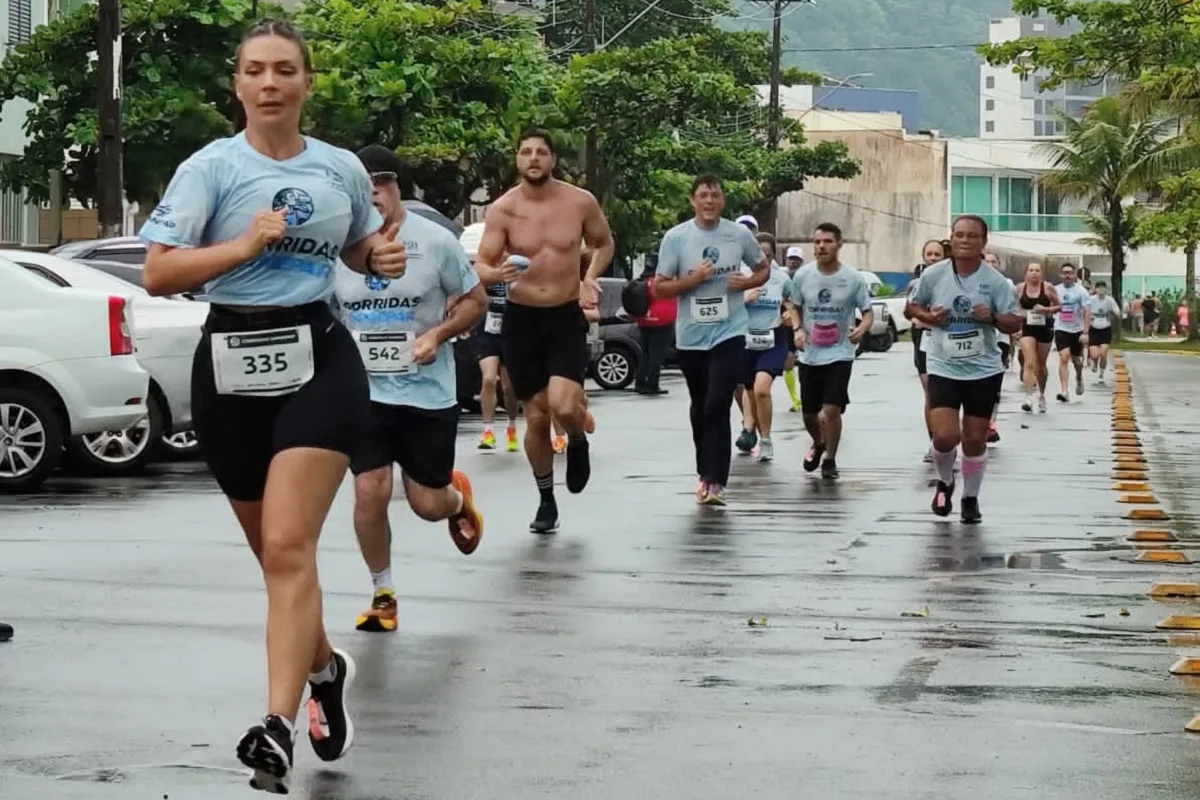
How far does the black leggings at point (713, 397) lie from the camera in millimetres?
14844

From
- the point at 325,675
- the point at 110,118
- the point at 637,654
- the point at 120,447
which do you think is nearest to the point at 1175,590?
the point at 637,654

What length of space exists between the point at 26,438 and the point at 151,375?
1.66 metres

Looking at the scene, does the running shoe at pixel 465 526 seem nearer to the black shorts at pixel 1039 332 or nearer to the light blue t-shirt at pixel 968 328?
the light blue t-shirt at pixel 968 328

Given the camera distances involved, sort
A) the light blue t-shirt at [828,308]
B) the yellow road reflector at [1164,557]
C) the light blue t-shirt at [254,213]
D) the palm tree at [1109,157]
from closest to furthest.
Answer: the light blue t-shirt at [254,213] → the yellow road reflector at [1164,557] → the light blue t-shirt at [828,308] → the palm tree at [1109,157]

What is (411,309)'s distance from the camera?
10711 millimetres

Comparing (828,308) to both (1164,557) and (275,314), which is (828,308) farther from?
(275,314)

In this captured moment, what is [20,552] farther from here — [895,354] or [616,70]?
[895,354]

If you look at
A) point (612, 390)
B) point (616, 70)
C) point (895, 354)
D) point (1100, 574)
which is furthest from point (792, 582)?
point (895, 354)

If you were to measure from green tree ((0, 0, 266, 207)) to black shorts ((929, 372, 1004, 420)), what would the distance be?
70.4 ft

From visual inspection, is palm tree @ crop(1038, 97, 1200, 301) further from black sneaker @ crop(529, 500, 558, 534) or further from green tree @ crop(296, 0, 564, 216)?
black sneaker @ crop(529, 500, 558, 534)

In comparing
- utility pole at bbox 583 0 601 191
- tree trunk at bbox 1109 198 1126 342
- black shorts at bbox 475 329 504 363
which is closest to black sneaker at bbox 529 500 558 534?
black shorts at bbox 475 329 504 363

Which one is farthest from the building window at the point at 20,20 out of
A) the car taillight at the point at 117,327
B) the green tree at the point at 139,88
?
the car taillight at the point at 117,327

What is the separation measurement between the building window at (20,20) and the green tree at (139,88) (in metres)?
3.63

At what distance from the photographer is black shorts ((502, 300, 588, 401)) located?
→ 13.3m
